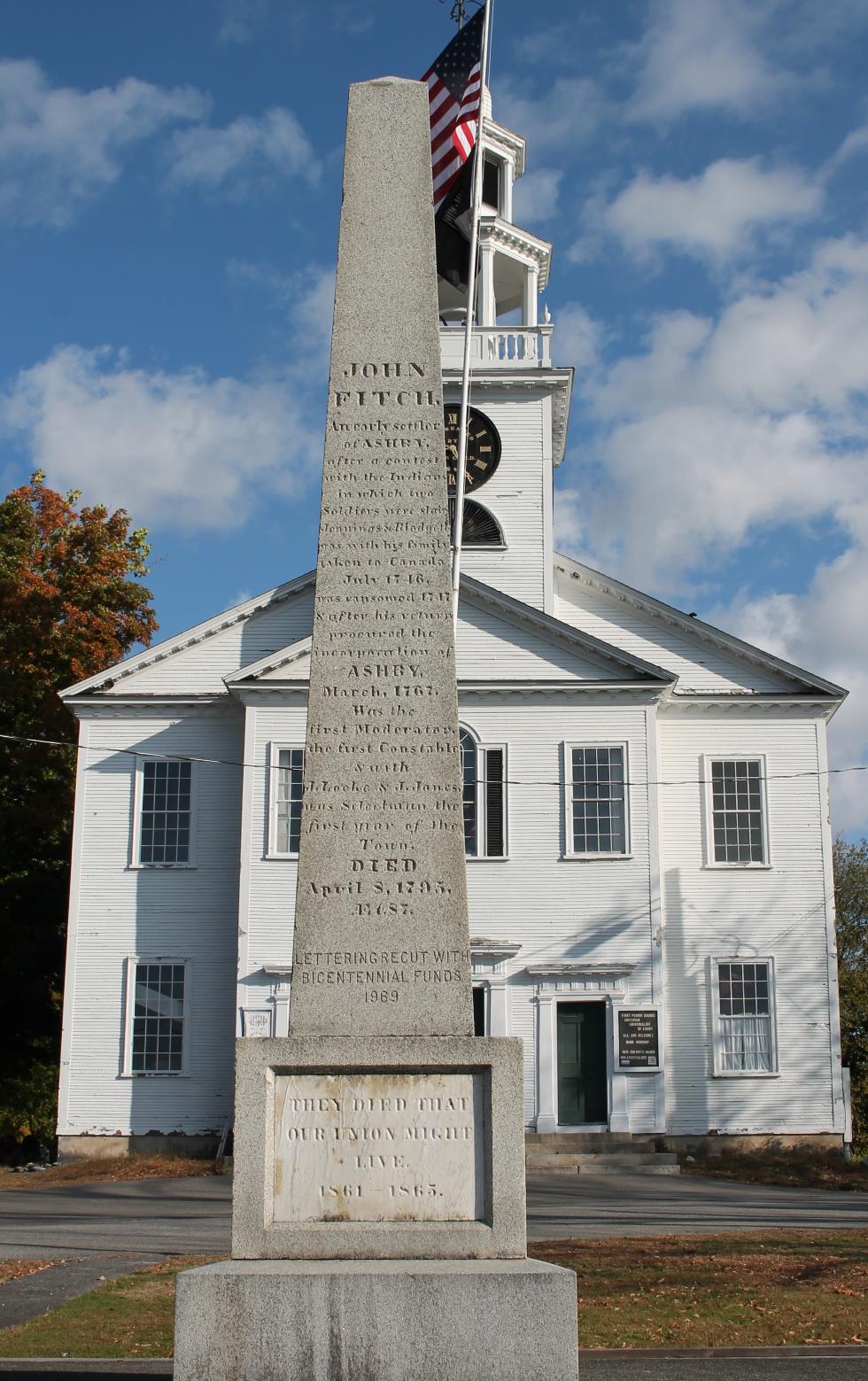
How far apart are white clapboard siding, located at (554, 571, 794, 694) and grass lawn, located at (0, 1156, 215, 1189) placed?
12.6m

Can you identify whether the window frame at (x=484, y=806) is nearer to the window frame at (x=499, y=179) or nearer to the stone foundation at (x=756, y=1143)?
the stone foundation at (x=756, y=1143)

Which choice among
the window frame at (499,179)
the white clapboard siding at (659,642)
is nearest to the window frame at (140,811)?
the white clapboard siding at (659,642)

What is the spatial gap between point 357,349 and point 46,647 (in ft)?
102

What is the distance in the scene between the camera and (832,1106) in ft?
86.2

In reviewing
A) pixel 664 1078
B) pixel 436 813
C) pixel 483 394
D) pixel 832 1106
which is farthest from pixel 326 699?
pixel 483 394

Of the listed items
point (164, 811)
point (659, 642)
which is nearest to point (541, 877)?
point (659, 642)

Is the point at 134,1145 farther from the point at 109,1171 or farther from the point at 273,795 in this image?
the point at 273,795

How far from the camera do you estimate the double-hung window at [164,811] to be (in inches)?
1089

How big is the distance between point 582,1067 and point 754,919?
14.4 feet

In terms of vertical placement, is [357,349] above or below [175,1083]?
above

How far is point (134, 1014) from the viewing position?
26.9 m

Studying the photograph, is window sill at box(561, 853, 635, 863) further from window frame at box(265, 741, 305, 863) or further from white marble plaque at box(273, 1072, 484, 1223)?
white marble plaque at box(273, 1072, 484, 1223)

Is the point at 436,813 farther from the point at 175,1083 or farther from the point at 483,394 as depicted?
the point at 483,394

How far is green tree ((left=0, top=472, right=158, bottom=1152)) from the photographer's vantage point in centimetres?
3425
